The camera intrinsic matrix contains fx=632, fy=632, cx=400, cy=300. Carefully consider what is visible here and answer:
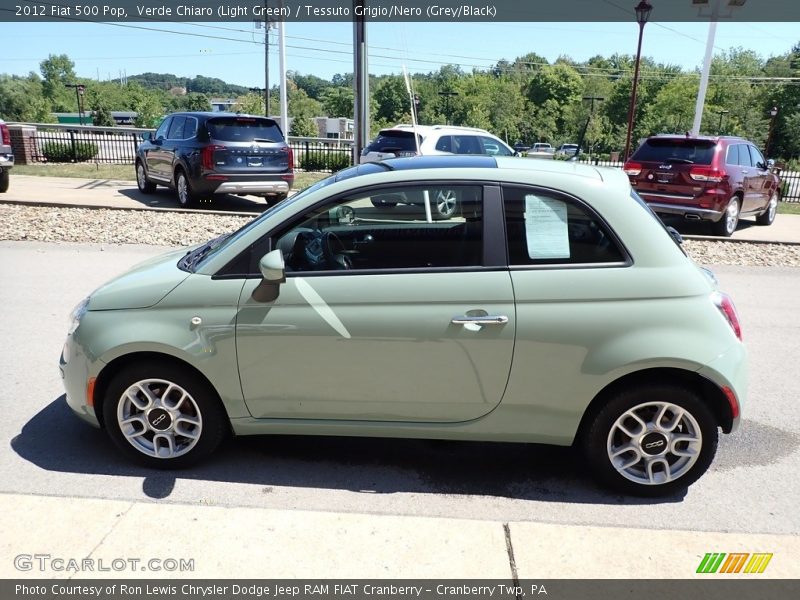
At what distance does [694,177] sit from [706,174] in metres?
0.21

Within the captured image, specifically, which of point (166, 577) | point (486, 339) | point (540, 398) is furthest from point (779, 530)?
point (166, 577)

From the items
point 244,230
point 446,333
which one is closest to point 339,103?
point 244,230

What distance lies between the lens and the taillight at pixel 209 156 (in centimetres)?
1218

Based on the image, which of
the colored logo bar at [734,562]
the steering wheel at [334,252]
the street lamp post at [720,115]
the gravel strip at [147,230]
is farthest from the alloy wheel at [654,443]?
the street lamp post at [720,115]

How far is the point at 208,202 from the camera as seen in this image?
14156mm

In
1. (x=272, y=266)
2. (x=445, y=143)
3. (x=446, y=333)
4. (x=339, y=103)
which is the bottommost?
(x=446, y=333)

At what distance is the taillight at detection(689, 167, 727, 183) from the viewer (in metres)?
11.1

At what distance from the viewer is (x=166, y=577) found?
2688 mm

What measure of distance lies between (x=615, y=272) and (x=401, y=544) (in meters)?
1.69

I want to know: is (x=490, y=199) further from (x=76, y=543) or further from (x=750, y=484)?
(x=76, y=543)

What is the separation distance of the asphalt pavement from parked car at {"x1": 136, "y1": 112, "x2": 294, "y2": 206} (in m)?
8.39

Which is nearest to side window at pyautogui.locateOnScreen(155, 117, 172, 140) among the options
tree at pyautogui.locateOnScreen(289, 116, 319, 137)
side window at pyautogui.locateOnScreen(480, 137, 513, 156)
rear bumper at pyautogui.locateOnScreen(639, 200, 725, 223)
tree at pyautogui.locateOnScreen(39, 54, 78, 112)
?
side window at pyautogui.locateOnScreen(480, 137, 513, 156)

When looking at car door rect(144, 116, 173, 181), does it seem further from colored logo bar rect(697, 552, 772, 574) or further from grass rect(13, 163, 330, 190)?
colored logo bar rect(697, 552, 772, 574)
